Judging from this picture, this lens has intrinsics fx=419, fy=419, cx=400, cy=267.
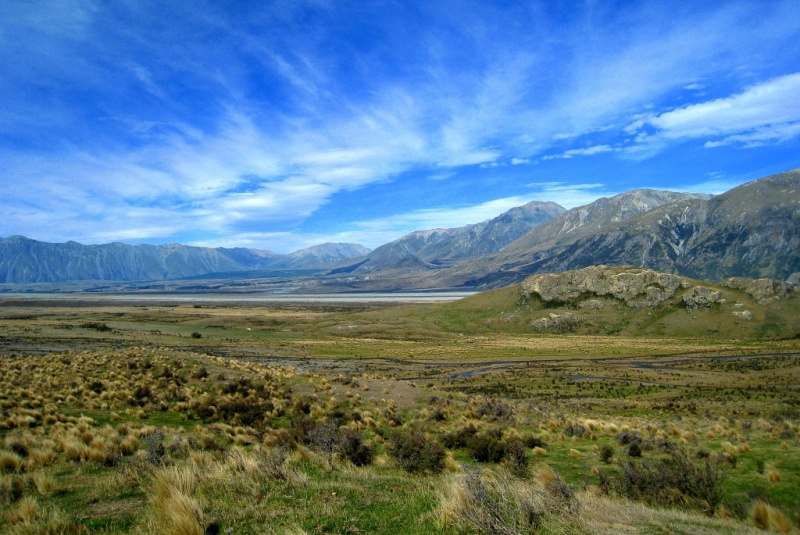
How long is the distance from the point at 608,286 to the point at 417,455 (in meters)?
133

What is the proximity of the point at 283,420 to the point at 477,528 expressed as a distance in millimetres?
15807

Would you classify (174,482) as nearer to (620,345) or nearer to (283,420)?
(283,420)

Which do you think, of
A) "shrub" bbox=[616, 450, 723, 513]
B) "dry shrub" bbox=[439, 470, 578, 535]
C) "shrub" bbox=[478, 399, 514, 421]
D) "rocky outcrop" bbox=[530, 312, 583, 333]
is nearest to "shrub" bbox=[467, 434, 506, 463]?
"shrub" bbox=[616, 450, 723, 513]

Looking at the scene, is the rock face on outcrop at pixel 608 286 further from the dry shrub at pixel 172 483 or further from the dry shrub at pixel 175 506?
the dry shrub at pixel 175 506

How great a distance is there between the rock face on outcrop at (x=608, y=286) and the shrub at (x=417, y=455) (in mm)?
127452

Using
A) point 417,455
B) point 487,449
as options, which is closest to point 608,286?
point 487,449

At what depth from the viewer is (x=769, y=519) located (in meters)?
7.70

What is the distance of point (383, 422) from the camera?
67.8ft

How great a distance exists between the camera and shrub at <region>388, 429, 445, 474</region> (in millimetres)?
12234

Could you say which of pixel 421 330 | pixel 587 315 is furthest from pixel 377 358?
pixel 587 315

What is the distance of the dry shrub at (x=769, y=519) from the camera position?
7.51 metres

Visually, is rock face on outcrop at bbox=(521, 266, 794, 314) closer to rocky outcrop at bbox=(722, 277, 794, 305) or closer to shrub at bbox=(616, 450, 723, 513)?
rocky outcrop at bbox=(722, 277, 794, 305)

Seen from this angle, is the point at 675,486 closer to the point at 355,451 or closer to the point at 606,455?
the point at 606,455

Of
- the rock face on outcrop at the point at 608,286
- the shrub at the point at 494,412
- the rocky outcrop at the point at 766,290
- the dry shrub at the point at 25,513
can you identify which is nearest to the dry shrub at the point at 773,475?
the shrub at the point at 494,412
